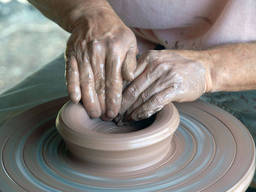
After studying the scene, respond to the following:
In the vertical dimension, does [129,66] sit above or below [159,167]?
above

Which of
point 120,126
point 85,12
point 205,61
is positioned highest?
point 85,12

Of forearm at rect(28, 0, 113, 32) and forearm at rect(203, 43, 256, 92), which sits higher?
forearm at rect(28, 0, 113, 32)

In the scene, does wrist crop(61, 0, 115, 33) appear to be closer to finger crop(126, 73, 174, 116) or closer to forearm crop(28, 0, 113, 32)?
forearm crop(28, 0, 113, 32)

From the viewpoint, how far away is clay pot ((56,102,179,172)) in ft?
3.67

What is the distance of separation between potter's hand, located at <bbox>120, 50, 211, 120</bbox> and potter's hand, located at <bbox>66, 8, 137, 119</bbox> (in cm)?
4

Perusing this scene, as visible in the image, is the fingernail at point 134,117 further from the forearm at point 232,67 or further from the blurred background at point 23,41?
the blurred background at point 23,41

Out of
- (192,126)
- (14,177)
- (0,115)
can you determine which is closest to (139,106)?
(192,126)

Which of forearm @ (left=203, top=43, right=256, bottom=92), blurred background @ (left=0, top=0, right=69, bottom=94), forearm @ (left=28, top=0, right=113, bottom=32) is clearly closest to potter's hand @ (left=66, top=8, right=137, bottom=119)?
forearm @ (left=28, top=0, right=113, bottom=32)

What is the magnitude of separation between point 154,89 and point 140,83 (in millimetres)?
50

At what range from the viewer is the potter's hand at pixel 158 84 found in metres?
1.29

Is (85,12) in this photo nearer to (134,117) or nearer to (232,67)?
(134,117)

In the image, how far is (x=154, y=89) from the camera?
1.30m

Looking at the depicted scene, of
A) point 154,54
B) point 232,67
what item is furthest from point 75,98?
point 232,67

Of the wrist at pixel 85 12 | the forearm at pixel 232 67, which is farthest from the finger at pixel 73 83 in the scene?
the forearm at pixel 232 67
